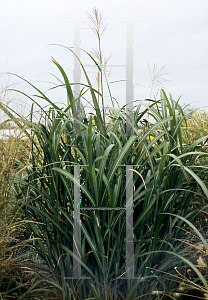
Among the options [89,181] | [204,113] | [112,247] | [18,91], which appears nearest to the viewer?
[89,181]

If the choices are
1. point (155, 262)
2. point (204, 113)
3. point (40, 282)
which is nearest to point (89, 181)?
point (155, 262)

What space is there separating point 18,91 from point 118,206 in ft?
2.85

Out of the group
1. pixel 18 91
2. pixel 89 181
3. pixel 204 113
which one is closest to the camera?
pixel 89 181

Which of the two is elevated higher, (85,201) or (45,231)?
(85,201)

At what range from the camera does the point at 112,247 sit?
1.61 m

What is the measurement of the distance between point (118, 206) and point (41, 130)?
592 millimetres

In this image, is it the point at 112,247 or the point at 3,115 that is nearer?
the point at 112,247

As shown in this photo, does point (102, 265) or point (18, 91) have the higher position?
point (18, 91)

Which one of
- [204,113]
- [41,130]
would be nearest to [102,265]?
[41,130]

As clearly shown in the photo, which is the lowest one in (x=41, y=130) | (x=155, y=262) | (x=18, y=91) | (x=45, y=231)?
(x=155, y=262)

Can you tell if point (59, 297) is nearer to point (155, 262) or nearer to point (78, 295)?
point (78, 295)

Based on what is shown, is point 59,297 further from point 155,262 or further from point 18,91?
point 18,91

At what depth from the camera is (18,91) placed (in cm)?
172

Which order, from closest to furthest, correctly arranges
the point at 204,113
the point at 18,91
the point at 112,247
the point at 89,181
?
the point at 89,181 → the point at 112,247 → the point at 18,91 → the point at 204,113
